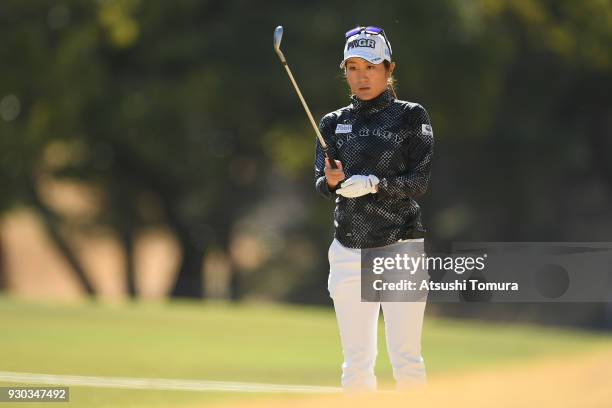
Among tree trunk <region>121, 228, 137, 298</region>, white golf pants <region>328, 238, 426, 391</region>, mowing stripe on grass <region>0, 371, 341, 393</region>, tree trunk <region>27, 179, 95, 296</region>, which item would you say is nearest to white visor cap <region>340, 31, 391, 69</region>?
white golf pants <region>328, 238, 426, 391</region>

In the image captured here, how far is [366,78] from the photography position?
7.56 meters

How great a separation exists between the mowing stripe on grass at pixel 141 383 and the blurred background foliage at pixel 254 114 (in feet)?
46.4

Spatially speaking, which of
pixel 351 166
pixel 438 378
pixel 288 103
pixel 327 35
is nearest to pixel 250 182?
pixel 288 103

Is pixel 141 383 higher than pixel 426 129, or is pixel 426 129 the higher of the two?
pixel 426 129

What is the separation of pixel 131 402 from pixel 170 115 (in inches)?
815

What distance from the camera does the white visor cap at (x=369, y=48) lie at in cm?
752

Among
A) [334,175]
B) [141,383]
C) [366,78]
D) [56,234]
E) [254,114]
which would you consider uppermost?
[254,114]

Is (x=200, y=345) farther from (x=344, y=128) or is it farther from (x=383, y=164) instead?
(x=383, y=164)

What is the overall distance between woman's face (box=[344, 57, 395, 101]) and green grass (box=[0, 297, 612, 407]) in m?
4.56

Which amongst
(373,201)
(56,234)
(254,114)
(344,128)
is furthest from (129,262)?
(373,201)

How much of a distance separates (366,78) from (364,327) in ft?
4.64

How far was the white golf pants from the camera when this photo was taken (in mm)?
7484

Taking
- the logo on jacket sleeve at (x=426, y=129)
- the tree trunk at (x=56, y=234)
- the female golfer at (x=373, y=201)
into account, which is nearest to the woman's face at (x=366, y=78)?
the female golfer at (x=373, y=201)

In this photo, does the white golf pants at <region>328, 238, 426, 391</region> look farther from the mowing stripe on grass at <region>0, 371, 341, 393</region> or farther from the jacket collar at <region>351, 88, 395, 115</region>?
the mowing stripe on grass at <region>0, 371, 341, 393</region>
